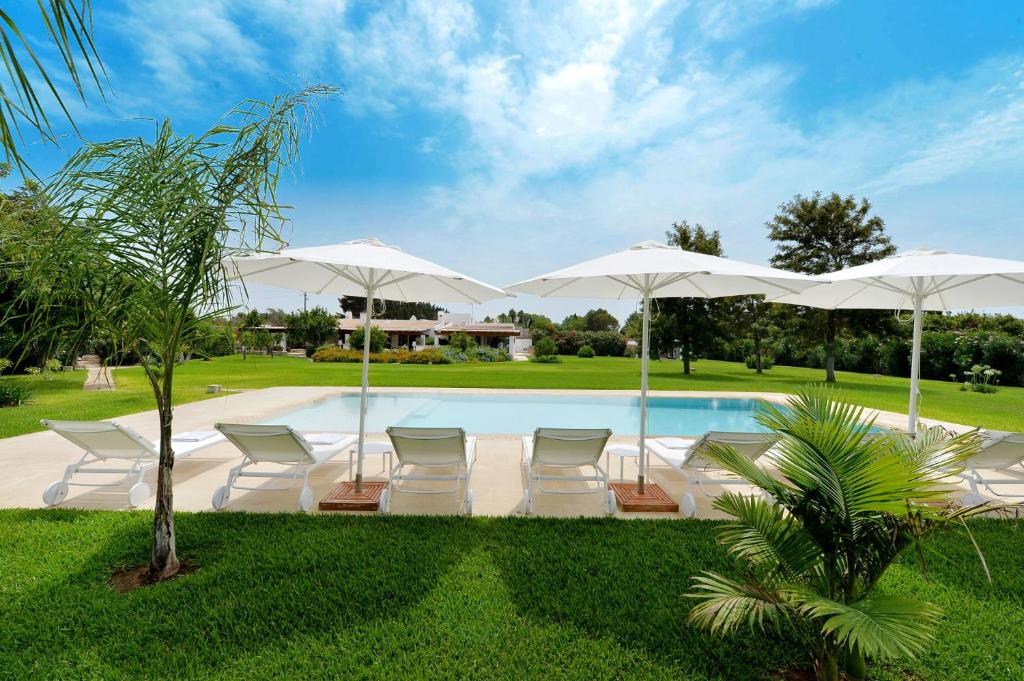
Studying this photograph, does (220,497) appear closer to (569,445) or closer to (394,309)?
(569,445)

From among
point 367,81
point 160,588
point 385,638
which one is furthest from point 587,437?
point 367,81

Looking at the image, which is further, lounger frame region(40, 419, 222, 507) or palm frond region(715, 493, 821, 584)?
lounger frame region(40, 419, 222, 507)

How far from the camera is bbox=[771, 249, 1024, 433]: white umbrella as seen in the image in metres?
5.48

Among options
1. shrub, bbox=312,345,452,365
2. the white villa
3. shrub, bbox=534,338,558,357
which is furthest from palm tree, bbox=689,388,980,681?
the white villa

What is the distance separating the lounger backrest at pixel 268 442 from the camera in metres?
4.61

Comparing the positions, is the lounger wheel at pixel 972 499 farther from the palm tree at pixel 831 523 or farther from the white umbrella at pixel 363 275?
the white umbrella at pixel 363 275

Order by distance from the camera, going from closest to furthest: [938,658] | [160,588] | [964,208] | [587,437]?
[938,658] → [160,588] → [587,437] → [964,208]

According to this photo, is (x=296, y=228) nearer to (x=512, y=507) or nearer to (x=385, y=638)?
(x=385, y=638)

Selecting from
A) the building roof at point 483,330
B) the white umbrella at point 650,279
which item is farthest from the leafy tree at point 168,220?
the building roof at point 483,330

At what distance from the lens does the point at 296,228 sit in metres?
3.49

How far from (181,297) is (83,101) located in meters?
1.74

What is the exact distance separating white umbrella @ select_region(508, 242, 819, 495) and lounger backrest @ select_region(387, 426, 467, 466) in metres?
2.06

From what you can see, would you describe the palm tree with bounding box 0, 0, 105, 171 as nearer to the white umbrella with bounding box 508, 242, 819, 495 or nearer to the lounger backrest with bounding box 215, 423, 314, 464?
the lounger backrest with bounding box 215, 423, 314, 464

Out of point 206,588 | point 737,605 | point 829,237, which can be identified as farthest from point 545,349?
point 737,605
